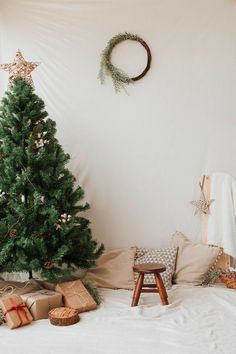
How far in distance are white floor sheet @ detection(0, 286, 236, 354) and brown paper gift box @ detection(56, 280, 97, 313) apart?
58mm

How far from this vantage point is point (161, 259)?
3467 millimetres

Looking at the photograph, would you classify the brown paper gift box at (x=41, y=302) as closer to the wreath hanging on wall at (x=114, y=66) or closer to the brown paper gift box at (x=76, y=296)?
the brown paper gift box at (x=76, y=296)

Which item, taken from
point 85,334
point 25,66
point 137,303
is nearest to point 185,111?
point 25,66

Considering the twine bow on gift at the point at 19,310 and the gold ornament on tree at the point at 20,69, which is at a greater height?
the gold ornament on tree at the point at 20,69

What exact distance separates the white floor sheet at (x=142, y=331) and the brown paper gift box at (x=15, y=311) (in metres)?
0.04

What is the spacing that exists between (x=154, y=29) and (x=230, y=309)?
7.65 feet

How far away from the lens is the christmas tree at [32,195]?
9.77 feet

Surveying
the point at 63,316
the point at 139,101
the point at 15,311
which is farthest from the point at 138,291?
the point at 139,101

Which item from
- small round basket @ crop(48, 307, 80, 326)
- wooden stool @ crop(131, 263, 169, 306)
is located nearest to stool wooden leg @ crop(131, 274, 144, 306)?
wooden stool @ crop(131, 263, 169, 306)

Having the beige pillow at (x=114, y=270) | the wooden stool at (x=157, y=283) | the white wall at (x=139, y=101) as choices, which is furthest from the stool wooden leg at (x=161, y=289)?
the white wall at (x=139, y=101)

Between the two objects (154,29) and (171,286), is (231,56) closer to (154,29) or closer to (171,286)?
(154,29)

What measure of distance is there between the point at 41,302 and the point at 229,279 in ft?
4.72

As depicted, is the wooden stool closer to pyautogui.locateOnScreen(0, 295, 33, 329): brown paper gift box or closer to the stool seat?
the stool seat

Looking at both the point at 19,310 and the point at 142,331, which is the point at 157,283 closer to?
the point at 142,331
